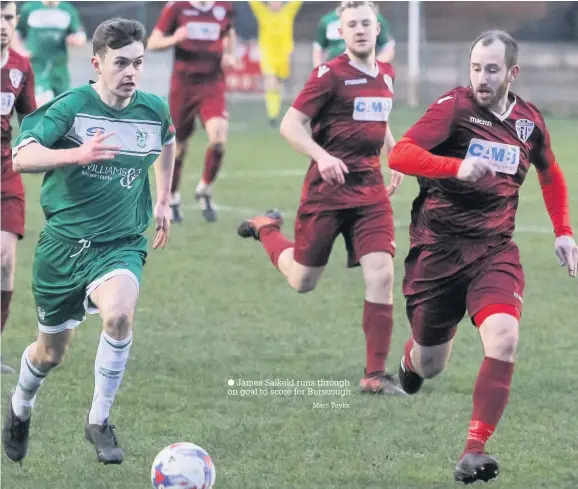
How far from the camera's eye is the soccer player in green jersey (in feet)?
18.9

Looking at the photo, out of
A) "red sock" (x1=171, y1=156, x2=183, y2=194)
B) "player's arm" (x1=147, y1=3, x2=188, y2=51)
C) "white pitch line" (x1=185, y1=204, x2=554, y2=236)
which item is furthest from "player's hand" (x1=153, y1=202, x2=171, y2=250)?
"player's arm" (x1=147, y1=3, x2=188, y2=51)

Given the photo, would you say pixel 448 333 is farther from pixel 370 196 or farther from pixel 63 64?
pixel 63 64

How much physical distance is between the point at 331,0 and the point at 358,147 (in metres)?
21.9

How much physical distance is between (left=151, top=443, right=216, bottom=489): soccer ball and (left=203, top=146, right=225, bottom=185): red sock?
8.03m

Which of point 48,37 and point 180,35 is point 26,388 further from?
point 48,37

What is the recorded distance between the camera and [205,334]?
8.72m

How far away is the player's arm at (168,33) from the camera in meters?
13.0

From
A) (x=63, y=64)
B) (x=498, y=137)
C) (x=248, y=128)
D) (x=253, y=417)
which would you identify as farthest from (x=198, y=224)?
(x=248, y=128)

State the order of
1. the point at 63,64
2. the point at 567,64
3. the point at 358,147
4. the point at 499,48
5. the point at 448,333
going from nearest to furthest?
the point at 499,48, the point at 448,333, the point at 358,147, the point at 63,64, the point at 567,64

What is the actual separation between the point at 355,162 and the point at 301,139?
47cm

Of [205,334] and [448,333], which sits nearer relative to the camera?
[448,333]

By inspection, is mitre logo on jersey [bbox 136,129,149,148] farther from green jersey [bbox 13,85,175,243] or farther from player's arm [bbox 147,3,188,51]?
player's arm [bbox 147,3,188,51]

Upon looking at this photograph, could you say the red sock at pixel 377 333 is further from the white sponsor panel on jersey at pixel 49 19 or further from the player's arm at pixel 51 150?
the white sponsor panel on jersey at pixel 49 19

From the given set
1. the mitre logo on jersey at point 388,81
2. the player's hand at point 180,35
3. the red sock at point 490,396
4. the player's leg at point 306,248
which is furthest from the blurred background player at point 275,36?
the red sock at point 490,396
